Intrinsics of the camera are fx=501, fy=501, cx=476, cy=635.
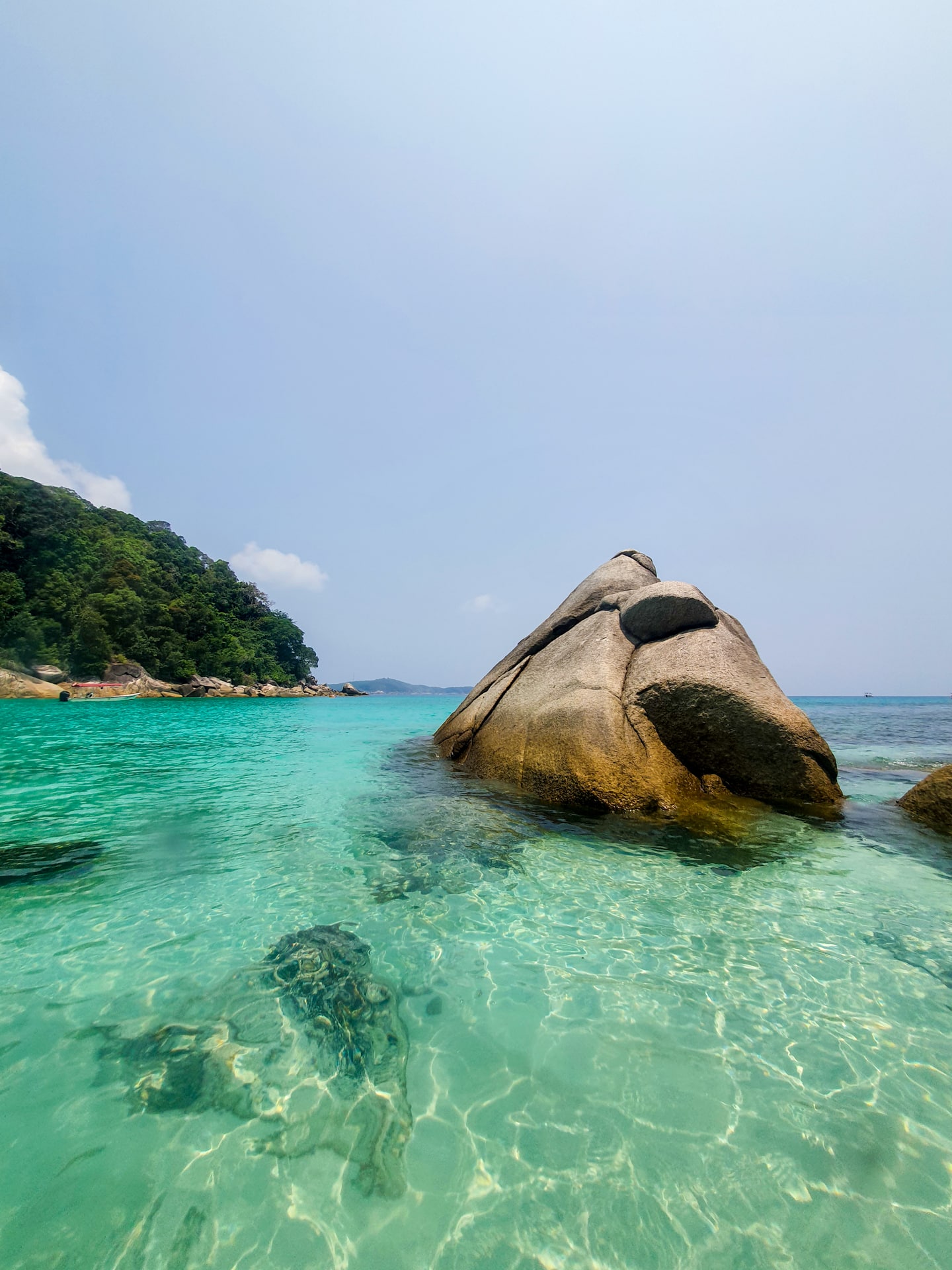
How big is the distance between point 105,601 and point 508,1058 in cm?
5731

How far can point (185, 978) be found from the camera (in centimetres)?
351

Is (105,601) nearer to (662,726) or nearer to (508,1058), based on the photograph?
(662,726)

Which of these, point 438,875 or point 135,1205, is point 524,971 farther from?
point 135,1205

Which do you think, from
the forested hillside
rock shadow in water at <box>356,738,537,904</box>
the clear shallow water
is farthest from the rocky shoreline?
the clear shallow water

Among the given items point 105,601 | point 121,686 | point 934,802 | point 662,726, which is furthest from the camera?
point 105,601

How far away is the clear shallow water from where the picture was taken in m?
1.99

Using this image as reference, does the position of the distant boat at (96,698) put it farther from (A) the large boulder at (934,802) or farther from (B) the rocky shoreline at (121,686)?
(A) the large boulder at (934,802)

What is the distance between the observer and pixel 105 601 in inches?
1874

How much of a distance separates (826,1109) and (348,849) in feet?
16.2

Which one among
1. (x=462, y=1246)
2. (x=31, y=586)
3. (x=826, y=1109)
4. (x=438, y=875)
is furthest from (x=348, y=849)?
(x=31, y=586)

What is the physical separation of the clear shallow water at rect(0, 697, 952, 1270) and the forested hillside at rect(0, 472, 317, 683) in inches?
1939

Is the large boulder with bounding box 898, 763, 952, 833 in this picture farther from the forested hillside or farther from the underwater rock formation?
the forested hillside

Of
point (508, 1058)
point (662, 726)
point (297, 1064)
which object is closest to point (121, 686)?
point (662, 726)

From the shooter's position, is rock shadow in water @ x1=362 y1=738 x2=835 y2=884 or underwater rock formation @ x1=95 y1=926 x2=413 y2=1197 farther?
rock shadow in water @ x1=362 y1=738 x2=835 y2=884
